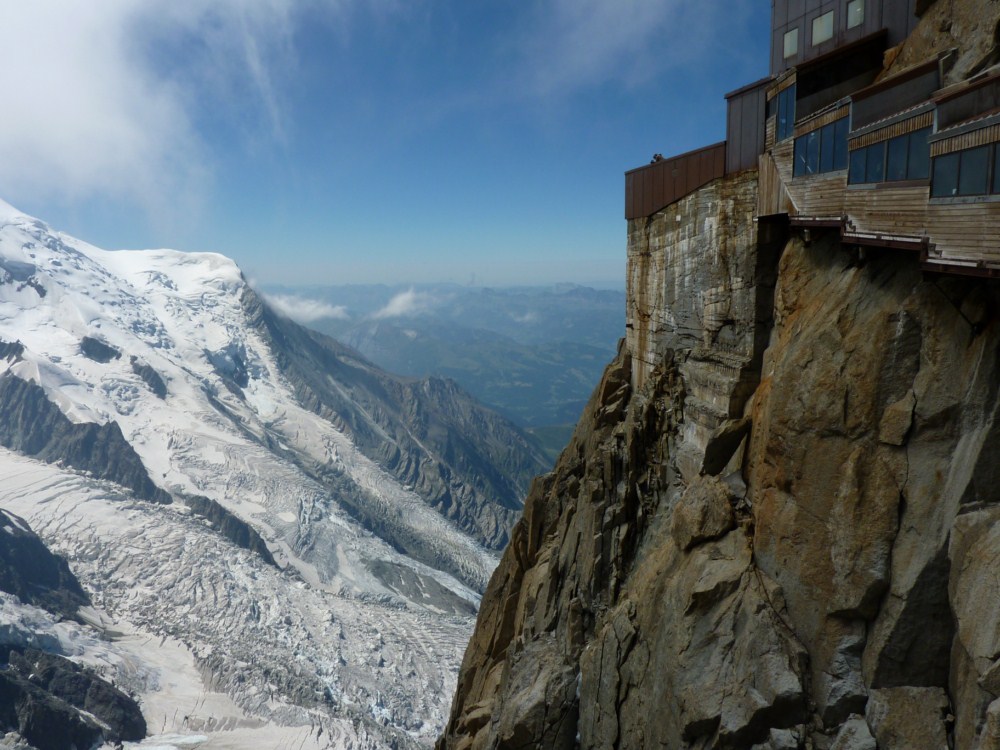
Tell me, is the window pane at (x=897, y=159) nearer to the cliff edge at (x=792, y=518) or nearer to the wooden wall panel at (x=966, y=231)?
the wooden wall panel at (x=966, y=231)

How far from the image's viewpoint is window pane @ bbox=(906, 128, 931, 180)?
397 inches

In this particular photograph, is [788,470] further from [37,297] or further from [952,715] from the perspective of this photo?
[37,297]

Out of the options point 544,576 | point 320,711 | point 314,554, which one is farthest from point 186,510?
point 544,576

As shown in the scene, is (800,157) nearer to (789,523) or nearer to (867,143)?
(867,143)

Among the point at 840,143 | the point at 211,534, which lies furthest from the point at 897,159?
the point at 211,534

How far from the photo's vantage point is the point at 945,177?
9586 mm

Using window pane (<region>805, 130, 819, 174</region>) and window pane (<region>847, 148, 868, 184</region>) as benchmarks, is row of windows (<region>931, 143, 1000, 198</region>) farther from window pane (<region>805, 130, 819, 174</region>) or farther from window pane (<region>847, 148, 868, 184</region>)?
window pane (<region>805, 130, 819, 174</region>)

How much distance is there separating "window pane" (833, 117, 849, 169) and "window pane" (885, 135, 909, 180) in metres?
1.61

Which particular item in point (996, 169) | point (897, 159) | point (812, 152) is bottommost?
point (996, 169)

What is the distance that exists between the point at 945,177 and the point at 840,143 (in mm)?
3715

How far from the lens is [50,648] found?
92000 mm

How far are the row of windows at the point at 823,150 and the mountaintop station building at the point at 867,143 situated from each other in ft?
0.09

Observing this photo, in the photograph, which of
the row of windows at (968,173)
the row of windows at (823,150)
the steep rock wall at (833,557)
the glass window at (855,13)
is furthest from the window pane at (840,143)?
the glass window at (855,13)

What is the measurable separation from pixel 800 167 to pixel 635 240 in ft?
33.8
